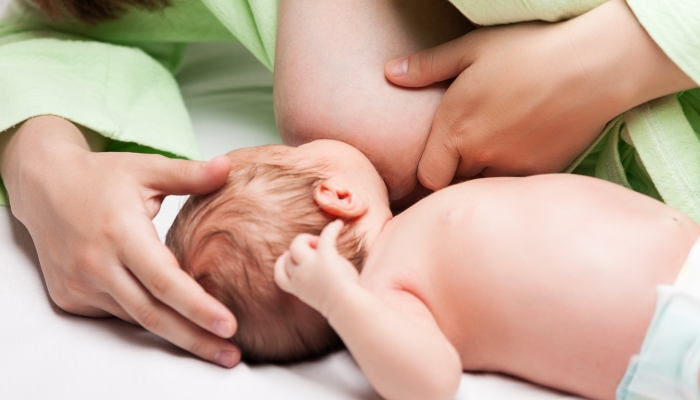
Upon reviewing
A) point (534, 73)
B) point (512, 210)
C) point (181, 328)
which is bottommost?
point (181, 328)

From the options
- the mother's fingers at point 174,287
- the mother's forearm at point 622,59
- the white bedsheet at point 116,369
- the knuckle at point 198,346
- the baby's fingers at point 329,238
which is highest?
the mother's forearm at point 622,59

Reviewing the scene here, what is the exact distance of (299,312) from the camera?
2.09 ft

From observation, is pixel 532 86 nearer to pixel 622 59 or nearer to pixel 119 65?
pixel 622 59

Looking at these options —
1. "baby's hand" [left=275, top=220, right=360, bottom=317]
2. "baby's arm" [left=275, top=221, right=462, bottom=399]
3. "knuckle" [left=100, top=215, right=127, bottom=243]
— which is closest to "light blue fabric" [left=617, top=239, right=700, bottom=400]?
"baby's arm" [left=275, top=221, right=462, bottom=399]

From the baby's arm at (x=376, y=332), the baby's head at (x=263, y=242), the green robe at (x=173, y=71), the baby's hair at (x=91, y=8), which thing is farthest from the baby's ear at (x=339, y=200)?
the baby's hair at (x=91, y=8)

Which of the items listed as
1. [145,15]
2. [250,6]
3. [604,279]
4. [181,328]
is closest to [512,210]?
[604,279]

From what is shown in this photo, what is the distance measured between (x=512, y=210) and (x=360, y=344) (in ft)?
0.71

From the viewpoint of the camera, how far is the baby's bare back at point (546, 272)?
0.58m

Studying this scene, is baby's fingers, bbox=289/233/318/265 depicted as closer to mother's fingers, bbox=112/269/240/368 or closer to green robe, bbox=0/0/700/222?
mother's fingers, bbox=112/269/240/368

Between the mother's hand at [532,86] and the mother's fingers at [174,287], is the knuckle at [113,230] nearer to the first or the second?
the mother's fingers at [174,287]

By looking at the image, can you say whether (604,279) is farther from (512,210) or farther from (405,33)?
(405,33)

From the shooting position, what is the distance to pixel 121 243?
0.63 meters

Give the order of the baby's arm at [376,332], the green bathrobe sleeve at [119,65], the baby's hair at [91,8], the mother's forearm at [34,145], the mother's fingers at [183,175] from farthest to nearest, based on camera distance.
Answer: the baby's hair at [91,8] < the green bathrobe sleeve at [119,65] < the mother's forearm at [34,145] < the mother's fingers at [183,175] < the baby's arm at [376,332]

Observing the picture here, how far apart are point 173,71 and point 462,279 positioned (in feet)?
2.96
